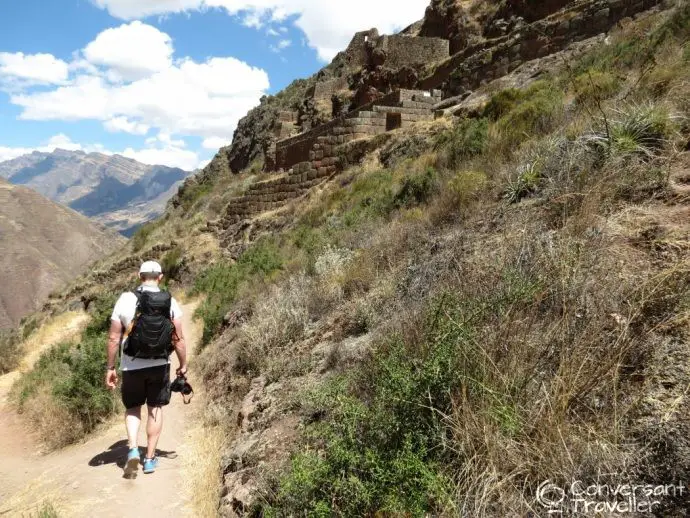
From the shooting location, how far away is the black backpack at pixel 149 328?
12.7 feet

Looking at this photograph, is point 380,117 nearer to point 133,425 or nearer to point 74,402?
point 74,402

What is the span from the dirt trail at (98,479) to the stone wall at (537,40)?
1483cm

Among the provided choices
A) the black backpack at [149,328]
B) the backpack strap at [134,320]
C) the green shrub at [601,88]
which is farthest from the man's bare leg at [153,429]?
the green shrub at [601,88]

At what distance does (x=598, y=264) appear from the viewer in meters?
2.89

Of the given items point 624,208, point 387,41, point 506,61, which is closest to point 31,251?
point 387,41

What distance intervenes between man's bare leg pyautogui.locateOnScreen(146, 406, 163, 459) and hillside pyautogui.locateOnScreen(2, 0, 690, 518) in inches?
20.7

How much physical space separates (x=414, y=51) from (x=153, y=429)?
916 inches

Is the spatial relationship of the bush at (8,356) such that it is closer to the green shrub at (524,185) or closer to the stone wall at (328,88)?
the green shrub at (524,185)

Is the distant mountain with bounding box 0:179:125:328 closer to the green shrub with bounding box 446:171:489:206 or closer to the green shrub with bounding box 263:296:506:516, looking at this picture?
the green shrub with bounding box 446:171:489:206

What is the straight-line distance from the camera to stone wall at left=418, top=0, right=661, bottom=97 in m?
13.0

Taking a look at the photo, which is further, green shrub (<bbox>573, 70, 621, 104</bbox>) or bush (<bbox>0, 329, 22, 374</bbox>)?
bush (<bbox>0, 329, 22, 374</bbox>)

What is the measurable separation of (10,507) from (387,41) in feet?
80.9

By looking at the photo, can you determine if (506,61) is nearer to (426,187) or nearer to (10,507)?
(426,187)

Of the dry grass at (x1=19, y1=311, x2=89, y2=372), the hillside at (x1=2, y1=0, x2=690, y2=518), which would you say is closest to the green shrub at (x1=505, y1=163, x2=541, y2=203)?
the hillside at (x1=2, y1=0, x2=690, y2=518)
